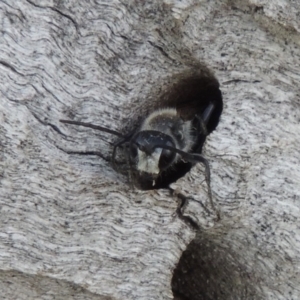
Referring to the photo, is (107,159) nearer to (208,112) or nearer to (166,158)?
(166,158)

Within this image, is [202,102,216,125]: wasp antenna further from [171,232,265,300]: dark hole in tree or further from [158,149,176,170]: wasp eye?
[171,232,265,300]: dark hole in tree

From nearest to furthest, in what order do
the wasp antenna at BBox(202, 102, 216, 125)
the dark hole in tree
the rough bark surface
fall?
the rough bark surface < the dark hole in tree < the wasp antenna at BBox(202, 102, 216, 125)

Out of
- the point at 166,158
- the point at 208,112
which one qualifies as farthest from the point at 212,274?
the point at 208,112

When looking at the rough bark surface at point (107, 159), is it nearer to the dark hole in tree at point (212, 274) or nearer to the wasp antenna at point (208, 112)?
the dark hole in tree at point (212, 274)

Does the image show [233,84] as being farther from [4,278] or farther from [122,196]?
[4,278]

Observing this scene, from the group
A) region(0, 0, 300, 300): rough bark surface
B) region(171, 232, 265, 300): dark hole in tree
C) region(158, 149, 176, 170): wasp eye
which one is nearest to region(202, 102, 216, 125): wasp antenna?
region(158, 149, 176, 170): wasp eye

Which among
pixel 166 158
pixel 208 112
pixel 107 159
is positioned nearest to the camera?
pixel 107 159

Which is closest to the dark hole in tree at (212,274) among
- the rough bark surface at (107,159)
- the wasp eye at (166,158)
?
the rough bark surface at (107,159)

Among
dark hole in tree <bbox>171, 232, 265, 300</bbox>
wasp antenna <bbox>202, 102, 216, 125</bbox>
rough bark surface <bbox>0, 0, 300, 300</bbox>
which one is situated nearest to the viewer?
rough bark surface <bbox>0, 0, 300, 300</bbox>
